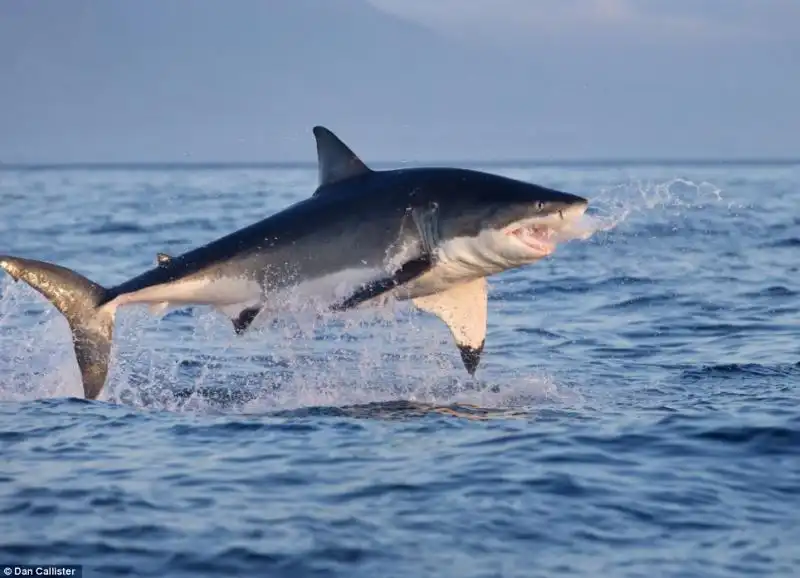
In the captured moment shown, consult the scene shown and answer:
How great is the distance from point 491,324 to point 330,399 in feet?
18.4

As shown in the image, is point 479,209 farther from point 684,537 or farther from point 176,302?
point 684,537

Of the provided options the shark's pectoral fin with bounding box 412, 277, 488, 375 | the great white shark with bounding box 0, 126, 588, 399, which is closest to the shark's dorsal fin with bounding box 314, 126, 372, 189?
the great white shark with bounding box 0, 126, 588, 399

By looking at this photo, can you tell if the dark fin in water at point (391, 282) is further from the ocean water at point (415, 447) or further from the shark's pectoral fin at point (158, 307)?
the shark's pectoral fin at point (158, 307)

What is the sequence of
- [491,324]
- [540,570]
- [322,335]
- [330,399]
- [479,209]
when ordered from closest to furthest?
[540,570] → [479,209] → [330,399] → [322,335] → [491,324]

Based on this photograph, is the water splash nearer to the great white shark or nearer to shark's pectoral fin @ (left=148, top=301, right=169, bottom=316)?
the great white shark

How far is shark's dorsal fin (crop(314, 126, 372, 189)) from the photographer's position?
38.2ft

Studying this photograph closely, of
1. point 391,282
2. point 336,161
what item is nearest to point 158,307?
point 336,161

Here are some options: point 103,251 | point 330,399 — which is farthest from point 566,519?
point 103,251

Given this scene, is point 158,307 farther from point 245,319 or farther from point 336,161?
point 336,161

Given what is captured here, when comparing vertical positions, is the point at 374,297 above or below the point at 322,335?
above

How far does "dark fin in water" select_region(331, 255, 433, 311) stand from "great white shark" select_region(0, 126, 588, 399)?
0.04 ft

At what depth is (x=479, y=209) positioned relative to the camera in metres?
11.1

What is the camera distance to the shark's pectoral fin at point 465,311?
12.4 m

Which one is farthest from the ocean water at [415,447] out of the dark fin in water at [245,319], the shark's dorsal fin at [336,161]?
the shark's dorsal fin at [336,161]
